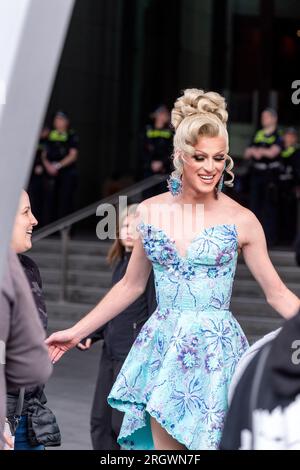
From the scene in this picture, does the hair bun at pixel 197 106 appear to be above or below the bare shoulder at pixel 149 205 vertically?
above

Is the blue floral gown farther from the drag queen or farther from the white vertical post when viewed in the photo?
the white vertical post

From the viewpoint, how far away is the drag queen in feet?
15.7

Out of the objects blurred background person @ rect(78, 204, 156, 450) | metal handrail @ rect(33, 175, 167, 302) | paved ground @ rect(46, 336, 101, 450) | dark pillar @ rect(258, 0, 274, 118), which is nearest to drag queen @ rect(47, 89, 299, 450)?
blurred background person @ rect(78, 204, 156, 450)

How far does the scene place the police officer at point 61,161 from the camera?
1612cm

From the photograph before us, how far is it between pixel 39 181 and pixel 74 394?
6.89 m

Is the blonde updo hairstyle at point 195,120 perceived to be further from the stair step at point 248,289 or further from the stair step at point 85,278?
the stair step at point 85,278

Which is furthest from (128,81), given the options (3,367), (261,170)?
(3,367)

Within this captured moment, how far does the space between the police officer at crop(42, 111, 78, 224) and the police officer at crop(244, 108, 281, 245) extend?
241cm

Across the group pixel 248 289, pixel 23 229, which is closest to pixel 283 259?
pixel 248 289

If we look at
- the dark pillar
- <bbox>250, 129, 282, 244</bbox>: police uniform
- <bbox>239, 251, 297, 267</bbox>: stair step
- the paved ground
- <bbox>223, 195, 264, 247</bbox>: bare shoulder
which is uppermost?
the dark pillar

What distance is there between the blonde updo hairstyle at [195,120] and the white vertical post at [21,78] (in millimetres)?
2436

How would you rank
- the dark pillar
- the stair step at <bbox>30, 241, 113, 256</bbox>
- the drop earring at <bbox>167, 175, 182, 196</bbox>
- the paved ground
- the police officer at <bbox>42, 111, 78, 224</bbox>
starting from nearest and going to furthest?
the drop earring at <bbox>167, 175, 182, 196</bbox>
the paved ground
the stair step at <bbox>30, 241, 113, 256</bbox>
the police officer at <bbox>42, 111, 78, 224</bbox>
the dark pillar

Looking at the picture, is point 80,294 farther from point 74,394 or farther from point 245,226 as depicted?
point 245,226

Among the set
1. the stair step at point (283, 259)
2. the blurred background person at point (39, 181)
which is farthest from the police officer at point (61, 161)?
the stair step at point (283, 259)
